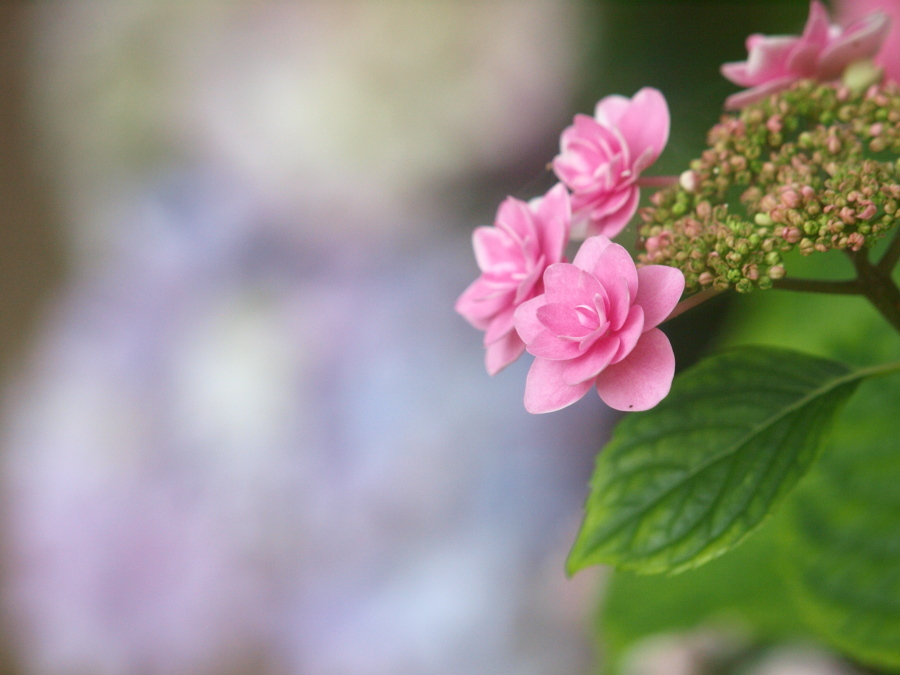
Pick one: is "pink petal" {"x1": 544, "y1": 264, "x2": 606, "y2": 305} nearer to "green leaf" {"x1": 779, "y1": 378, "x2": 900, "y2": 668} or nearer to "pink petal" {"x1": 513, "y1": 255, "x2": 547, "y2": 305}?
"pink petal" {"x1": 513, "y1": 255, "x2": 547, "y2": 305}

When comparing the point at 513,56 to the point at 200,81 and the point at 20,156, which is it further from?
the point at 20,156

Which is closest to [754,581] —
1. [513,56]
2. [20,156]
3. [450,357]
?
[450,357]

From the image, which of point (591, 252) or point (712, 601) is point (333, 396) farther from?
point (591, 252)

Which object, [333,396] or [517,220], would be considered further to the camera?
[333,396]

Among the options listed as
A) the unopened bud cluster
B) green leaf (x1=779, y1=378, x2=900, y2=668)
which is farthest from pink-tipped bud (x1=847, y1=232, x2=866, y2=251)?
green leaf (x1=779, y1=378, x2=900, y2=668)

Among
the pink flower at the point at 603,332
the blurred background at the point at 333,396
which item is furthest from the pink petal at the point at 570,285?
the blurred background at the point at 333,396

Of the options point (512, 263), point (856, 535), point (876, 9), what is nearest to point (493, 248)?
point (512, 263)
